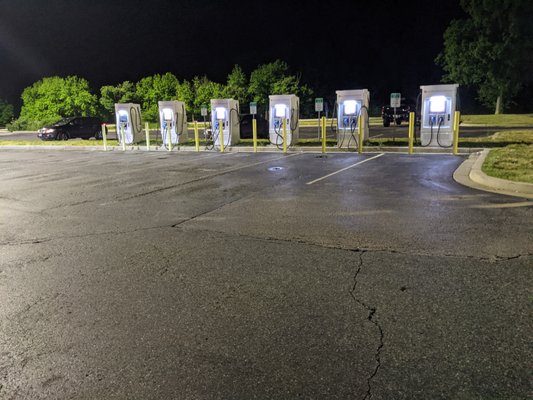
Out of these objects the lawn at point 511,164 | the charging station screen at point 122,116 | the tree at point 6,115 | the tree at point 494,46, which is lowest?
the lawn at point 511,164

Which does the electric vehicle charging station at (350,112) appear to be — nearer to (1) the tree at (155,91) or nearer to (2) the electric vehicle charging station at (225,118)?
(2) the electric vehicle charging station at (225,118)

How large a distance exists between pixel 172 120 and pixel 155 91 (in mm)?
26759

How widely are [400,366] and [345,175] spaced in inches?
337

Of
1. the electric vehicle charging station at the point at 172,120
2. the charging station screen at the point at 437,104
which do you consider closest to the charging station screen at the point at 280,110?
the electric vehicle charging station at the point at 172,120

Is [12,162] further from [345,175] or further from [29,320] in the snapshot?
[29,320]

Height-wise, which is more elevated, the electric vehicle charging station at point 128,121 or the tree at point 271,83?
the tree at point 271,83

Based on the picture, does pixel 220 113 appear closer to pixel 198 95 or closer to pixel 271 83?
pixel 271 83

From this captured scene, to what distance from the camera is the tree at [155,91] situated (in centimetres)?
4569

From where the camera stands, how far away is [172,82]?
1820 inches

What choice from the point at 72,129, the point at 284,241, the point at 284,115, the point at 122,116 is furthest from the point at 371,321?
the point at 72,129

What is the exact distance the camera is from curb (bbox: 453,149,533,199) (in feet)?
27.0

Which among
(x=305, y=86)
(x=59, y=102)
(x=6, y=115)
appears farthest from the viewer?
(x=6, y=115)

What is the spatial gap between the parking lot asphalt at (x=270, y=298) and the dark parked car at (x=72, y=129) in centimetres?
2189

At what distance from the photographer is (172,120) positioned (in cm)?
2083
